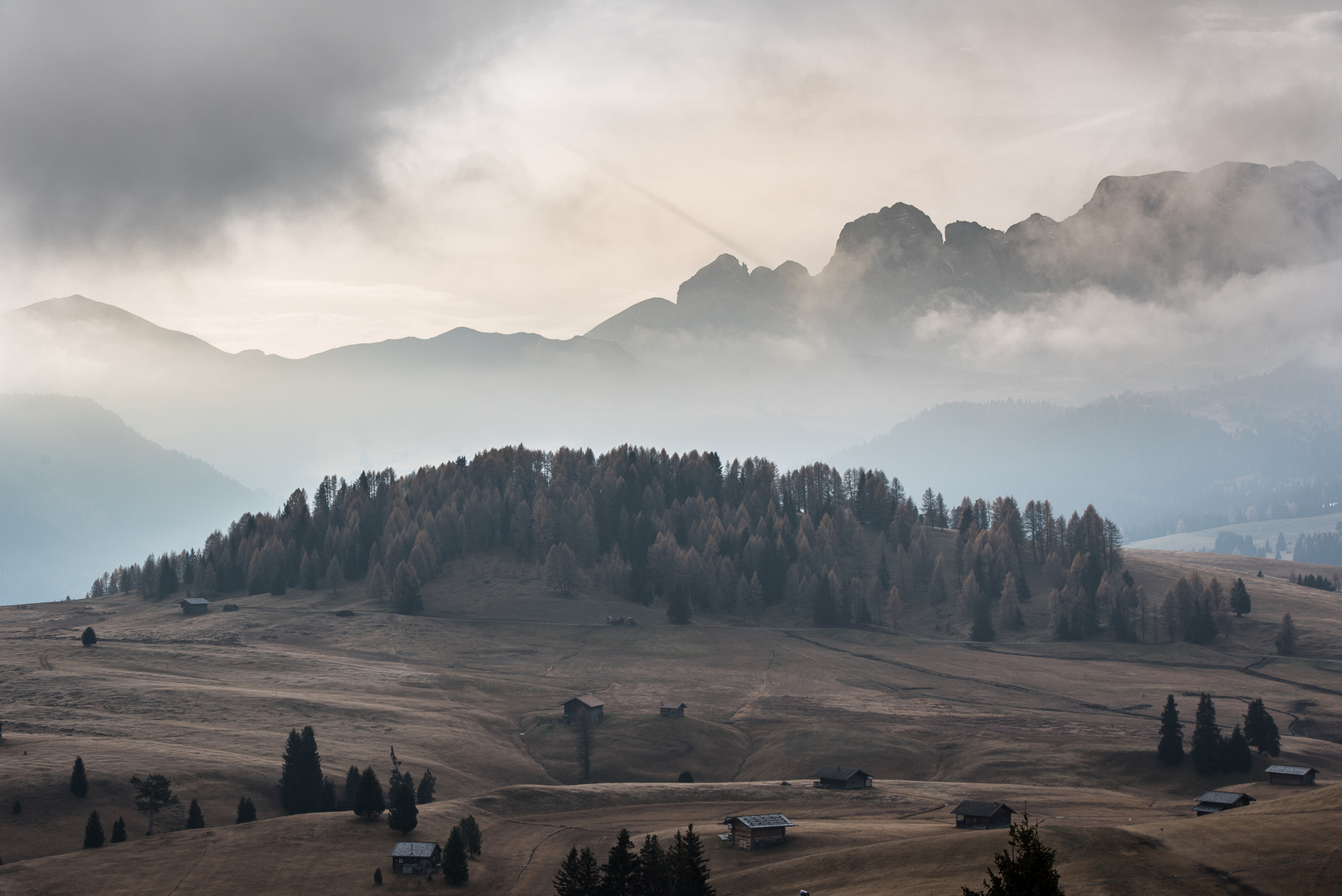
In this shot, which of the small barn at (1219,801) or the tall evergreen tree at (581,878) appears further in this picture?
the small barn at (1219,801)

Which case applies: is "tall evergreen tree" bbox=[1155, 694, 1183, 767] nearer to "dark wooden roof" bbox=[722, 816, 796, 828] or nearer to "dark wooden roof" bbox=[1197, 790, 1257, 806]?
"dark wooden roof" bbox=[1197, 790, 1257, 806]

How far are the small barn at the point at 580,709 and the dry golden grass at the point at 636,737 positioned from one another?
280cm

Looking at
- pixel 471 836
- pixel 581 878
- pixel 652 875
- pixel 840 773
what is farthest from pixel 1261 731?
pixel 471 836

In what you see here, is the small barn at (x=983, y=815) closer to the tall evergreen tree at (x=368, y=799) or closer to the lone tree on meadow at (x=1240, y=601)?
the tall evergreen tree at (x=368, y=799)

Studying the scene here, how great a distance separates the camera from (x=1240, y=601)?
18112 centimetres

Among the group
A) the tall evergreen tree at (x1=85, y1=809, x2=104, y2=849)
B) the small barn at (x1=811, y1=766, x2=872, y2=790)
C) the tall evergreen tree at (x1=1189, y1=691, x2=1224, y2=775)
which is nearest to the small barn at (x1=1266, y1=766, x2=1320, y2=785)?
the tall evergreen tree at (x1=1189, y1=691, x2=1224, y2=775)

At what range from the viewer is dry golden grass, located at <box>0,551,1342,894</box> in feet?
212

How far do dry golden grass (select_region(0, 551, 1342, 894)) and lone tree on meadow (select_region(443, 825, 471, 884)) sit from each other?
6.65 ft

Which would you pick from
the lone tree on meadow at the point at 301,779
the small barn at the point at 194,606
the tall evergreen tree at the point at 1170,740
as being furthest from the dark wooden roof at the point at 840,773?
the small barn at the point at 194,606

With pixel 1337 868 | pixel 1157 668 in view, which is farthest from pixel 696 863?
pixel 1157 668

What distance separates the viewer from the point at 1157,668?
519ft

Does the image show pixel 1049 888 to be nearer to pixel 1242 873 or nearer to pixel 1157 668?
pixel 1242 873

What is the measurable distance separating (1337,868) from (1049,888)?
38.5 metres

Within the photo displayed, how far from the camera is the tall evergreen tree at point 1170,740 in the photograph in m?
104
